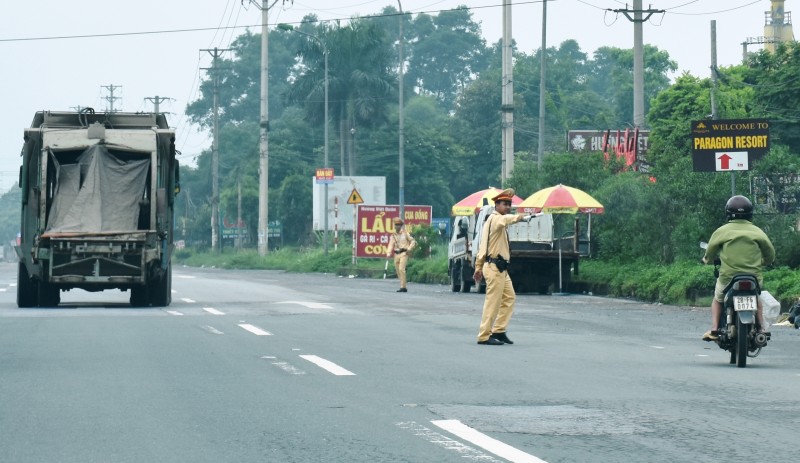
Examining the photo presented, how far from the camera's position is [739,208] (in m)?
14.4

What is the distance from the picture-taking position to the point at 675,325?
20906 millimetres

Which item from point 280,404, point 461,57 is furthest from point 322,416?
point 461,57

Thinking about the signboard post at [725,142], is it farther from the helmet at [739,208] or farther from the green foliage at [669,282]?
the helmet at [739,208]

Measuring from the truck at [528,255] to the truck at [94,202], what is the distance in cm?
945

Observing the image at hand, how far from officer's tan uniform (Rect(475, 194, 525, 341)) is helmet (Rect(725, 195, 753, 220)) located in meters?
2.51

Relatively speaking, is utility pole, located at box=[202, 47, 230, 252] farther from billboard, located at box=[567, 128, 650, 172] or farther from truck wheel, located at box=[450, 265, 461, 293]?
truck wheel, located at box=[450, 265, 461, 293]

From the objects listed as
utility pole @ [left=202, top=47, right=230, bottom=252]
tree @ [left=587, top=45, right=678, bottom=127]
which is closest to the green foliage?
utility pole @ [left=202, top=47, right=230, bottom=252]

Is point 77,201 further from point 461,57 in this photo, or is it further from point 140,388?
point 461,57

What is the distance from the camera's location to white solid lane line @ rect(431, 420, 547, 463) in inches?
305

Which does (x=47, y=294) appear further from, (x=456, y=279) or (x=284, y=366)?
(x=284, y=366)

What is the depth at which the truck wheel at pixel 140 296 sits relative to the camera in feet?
84.3

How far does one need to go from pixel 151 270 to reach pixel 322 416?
609 inches

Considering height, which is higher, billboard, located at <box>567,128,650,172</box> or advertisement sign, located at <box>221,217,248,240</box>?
billboard, located at <box>567,128,650,172</box>

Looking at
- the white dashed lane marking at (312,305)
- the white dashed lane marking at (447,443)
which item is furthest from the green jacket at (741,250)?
the white dashed lane marking at (312,305)
